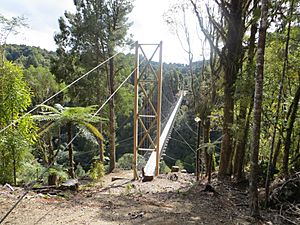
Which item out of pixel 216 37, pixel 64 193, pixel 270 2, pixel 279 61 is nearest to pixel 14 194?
pixel 64 193

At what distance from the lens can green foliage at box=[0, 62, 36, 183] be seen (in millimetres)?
3438

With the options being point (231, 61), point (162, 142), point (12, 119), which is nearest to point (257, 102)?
point (231, 61)

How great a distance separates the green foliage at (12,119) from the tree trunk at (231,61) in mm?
2819

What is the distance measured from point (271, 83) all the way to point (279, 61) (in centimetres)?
28

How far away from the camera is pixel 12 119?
350 centimetres

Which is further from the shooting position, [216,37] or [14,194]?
[216,37]

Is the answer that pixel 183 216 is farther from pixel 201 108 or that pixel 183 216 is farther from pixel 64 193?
pixel 201 108

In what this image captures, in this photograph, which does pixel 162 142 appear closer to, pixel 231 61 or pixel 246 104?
pixel 231 61

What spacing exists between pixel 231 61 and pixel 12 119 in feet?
10.4

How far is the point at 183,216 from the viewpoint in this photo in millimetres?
2225

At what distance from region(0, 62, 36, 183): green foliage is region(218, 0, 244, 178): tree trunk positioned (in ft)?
9.25

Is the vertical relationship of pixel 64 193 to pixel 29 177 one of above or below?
above

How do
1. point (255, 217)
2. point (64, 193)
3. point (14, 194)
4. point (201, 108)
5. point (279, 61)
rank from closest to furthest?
point (255, 217), point (14, 194), point (64, 193), point (279, 61), point (201, 108)

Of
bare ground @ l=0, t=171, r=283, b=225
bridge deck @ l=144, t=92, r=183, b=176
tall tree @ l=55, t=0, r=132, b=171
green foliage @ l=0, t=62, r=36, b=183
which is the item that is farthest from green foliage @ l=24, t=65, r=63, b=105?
bare ground @ l=0, t=171, r=283, b=225
